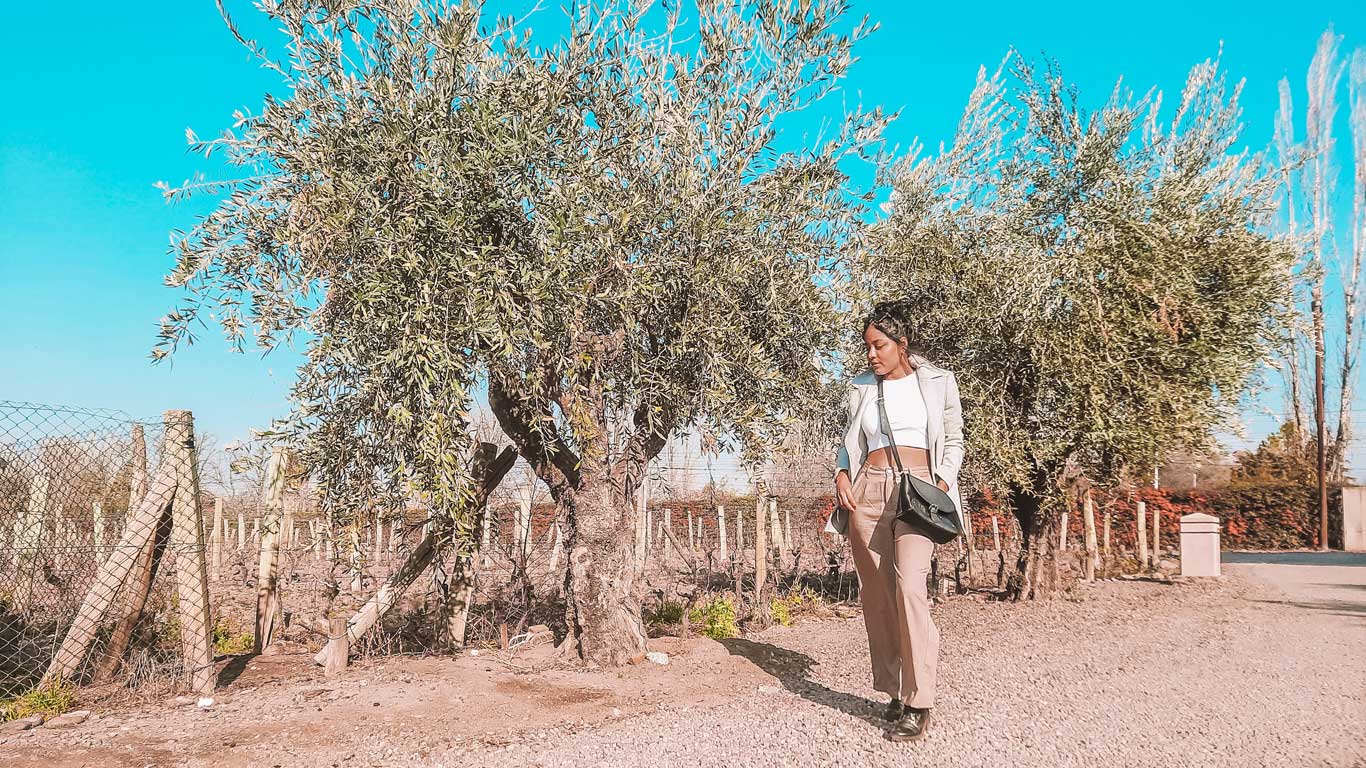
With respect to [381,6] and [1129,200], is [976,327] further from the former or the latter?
[381,6]

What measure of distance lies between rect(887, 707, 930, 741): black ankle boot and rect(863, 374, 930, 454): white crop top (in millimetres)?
1413

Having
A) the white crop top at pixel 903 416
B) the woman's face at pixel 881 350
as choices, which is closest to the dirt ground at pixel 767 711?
the white crop top at pixel 903 416

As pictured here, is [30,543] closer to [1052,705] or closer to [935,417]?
[935,417]

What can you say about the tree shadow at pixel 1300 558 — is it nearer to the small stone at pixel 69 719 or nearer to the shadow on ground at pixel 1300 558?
the shadow on ground at pixel 1300 558

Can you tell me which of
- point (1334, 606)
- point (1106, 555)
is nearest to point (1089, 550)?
point (1106, 555)

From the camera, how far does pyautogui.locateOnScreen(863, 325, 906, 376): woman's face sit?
197 inches

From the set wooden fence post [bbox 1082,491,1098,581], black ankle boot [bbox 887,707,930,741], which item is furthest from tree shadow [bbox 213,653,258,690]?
wooden fence post [bbox 1082,491,1098,581]

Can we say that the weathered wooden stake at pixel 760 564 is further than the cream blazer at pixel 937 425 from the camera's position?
Yes

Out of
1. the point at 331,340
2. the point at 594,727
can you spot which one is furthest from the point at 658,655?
the point at 331,340

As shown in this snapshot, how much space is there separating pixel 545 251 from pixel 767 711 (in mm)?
3090

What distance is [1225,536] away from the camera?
2453 centimetres

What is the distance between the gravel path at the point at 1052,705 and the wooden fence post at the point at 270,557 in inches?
121

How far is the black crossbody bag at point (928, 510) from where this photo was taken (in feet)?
15.1

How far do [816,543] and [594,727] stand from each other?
28.3ft
